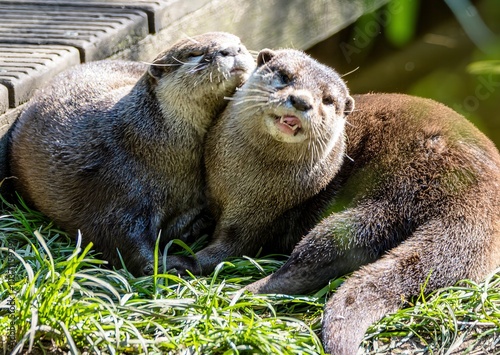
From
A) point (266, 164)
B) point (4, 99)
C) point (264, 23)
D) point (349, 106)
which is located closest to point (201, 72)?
point (266, 164)

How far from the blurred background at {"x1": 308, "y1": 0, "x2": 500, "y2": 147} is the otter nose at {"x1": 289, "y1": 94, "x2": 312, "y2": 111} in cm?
34

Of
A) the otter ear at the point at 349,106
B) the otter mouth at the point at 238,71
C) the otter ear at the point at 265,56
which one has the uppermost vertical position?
the otter ear at the point at 265,56

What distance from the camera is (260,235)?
320cm

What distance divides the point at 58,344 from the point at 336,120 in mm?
1448

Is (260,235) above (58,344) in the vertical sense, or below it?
below

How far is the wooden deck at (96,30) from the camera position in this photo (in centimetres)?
357

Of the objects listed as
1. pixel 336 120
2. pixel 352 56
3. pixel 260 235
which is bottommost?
pixel 352 56

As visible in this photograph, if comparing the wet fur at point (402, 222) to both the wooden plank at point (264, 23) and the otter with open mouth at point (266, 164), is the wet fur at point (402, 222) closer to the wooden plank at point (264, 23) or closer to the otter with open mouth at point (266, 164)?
the otter with open mouth at point (266, 164)

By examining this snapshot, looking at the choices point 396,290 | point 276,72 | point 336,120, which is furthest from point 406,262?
point 276,72

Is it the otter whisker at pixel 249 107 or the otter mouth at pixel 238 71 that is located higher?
the otter mouth at pixel 238 71

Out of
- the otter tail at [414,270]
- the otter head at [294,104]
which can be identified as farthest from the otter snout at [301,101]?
the otter tail at [414,270]

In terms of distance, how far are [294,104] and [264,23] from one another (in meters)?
2.28

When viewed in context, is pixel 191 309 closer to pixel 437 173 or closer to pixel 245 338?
pixel 245 338

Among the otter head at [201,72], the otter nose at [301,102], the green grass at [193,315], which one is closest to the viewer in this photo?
the green grass at [193,315]
